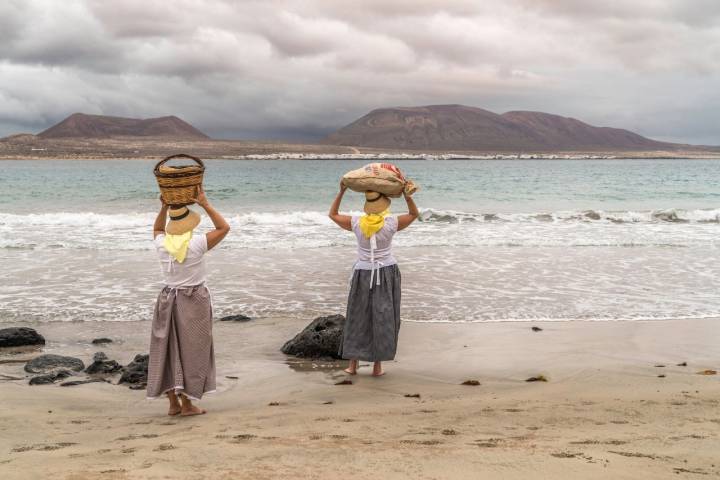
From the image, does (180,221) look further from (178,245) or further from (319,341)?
(319,341)

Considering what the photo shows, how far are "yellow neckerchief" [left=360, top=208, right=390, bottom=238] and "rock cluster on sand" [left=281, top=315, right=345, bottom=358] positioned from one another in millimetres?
1362

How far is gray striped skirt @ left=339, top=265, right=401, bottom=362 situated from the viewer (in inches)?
233

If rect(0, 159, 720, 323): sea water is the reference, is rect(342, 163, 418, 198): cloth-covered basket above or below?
Result: above

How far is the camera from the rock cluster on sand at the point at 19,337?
22.5 ft

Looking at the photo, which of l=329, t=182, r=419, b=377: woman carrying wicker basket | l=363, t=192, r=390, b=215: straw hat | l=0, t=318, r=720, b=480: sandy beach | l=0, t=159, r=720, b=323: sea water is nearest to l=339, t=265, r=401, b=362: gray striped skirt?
l=329, t=182, r=419, b=377: woman carrying wicker basket

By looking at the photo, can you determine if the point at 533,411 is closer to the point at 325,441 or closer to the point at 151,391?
the point at 325,441

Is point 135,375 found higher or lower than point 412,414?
lower

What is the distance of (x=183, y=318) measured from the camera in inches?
186

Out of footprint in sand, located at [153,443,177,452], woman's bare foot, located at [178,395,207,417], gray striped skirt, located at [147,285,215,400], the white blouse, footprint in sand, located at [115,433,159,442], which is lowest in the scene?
woman's bare foot, located at [178,395,207,417]

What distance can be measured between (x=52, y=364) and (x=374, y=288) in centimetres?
319

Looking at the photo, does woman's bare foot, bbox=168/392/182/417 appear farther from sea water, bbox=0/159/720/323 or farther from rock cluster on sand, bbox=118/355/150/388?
sea water, bbox=0/159/720/323

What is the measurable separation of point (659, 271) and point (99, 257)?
1128 cm

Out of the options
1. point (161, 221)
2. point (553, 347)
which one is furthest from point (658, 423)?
point (161, 221)

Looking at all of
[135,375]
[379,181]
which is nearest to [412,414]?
[379,181]
